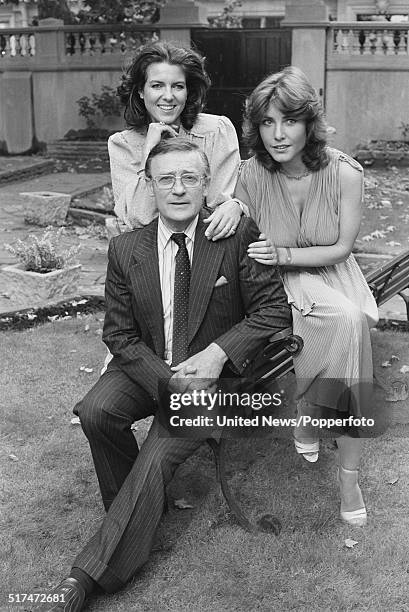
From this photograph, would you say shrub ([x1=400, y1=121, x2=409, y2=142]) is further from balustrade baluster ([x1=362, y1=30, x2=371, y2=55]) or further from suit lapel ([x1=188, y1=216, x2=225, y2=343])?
suit lapel ([x1=188, y1=216, x2=225, y2=343])

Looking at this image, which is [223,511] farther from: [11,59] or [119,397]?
[11,59]

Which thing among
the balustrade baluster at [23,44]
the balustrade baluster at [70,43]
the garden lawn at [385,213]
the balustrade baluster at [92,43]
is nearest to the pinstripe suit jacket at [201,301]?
the garden lawn at [385,213]

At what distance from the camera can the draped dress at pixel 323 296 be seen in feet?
11.7

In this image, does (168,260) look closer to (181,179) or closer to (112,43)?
(181,179)

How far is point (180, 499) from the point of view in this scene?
3.91 m

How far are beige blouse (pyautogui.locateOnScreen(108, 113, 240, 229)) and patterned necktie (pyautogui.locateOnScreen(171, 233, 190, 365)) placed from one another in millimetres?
524

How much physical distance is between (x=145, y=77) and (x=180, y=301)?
3.58 feet

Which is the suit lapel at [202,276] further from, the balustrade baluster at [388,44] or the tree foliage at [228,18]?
the tree foliage at [228,18]

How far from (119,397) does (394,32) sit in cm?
1441

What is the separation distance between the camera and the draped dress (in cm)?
358

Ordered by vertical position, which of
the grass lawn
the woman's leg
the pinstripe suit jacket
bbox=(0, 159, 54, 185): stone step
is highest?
the pinstripe suit jacket

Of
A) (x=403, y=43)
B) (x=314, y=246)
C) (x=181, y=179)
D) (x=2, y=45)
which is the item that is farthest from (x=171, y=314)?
(x=2, y=45)

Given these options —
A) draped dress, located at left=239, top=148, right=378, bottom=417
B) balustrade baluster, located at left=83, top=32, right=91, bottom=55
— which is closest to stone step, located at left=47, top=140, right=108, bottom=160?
balustrade baluster, located at left=83, top=32, right=91, bottom=55

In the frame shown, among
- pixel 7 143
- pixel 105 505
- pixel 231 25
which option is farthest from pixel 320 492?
pixel 231 25
